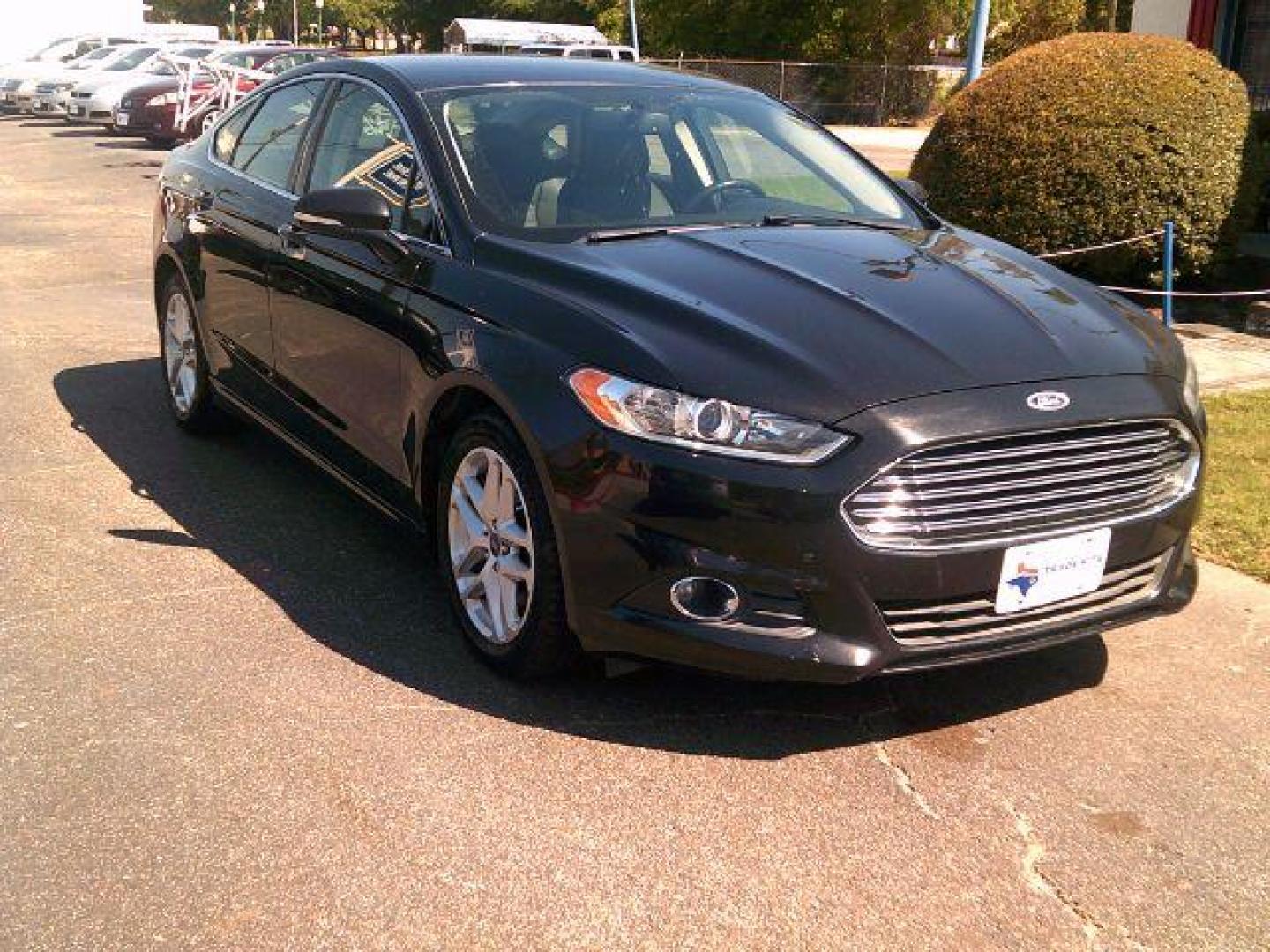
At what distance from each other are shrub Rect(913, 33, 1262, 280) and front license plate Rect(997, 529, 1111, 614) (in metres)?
6.38

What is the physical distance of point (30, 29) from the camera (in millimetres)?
46500

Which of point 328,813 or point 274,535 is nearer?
point 328,813

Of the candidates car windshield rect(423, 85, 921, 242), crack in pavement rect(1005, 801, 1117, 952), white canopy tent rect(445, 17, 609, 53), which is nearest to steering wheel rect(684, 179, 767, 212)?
car windshield rect(423, 85, 921, 242)

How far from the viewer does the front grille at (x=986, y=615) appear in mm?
3400

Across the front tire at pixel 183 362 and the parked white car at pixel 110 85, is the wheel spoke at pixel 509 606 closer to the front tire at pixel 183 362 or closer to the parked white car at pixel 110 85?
the front tire at pixel 183 362

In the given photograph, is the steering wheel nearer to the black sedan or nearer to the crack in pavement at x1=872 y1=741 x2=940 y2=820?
the black sedan

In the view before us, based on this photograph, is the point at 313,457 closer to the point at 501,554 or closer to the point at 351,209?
the point at 351,209

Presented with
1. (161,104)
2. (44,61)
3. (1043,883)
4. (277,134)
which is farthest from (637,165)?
(44,61)

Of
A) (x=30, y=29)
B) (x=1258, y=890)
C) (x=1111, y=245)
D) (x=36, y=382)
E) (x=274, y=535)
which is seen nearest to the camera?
(x=1258, y=890)

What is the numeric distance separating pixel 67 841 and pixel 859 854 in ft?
5.89

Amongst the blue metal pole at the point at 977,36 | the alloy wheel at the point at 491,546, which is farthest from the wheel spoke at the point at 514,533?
the blue metal pole at the point at 977,36

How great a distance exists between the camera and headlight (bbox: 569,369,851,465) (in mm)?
3318

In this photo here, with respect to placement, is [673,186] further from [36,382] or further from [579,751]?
[36,382]

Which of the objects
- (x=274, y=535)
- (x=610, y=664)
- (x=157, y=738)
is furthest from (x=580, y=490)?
(x=274, y=535)
